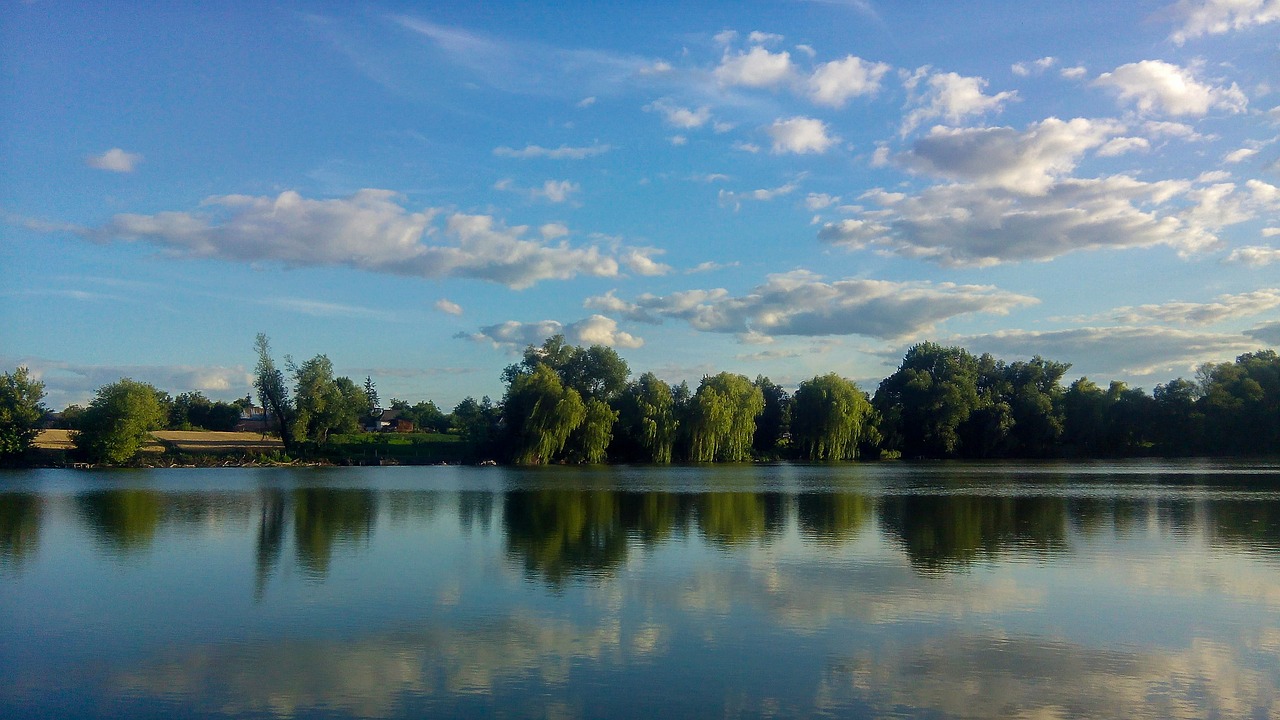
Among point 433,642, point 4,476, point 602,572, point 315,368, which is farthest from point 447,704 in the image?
point 315,368

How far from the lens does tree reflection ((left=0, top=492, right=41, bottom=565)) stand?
19125 millimetres

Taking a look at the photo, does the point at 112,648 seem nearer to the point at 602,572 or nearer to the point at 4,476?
the point at 602,572

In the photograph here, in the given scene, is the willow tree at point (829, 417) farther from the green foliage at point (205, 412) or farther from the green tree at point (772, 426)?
the green foliage at point (205, 412)

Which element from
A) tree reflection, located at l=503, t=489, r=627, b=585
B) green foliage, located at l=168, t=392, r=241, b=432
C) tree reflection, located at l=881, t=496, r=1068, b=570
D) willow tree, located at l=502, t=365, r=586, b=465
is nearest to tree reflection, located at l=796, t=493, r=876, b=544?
tree reflection, located at l=881, t=496, r=1068, b=570

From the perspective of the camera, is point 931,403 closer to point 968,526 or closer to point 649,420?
point 649,420

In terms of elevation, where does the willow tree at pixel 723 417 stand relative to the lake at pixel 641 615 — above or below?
above

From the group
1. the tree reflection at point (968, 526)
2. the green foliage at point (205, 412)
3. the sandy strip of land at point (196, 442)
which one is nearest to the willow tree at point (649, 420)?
the sandy strip of land at point (196, 442)

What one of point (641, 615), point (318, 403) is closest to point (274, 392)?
point (318, 403)

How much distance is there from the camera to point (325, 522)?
26312mm

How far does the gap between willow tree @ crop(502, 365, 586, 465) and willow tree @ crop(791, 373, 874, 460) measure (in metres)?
21.5

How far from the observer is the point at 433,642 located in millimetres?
11383

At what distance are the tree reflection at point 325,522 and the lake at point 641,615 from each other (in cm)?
19

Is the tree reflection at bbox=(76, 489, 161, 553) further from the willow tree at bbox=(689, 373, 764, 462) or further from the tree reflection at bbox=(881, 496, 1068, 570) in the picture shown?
the willow tree at bbox=(689, 373, 764, 462)

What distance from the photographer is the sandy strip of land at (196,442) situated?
240ft
